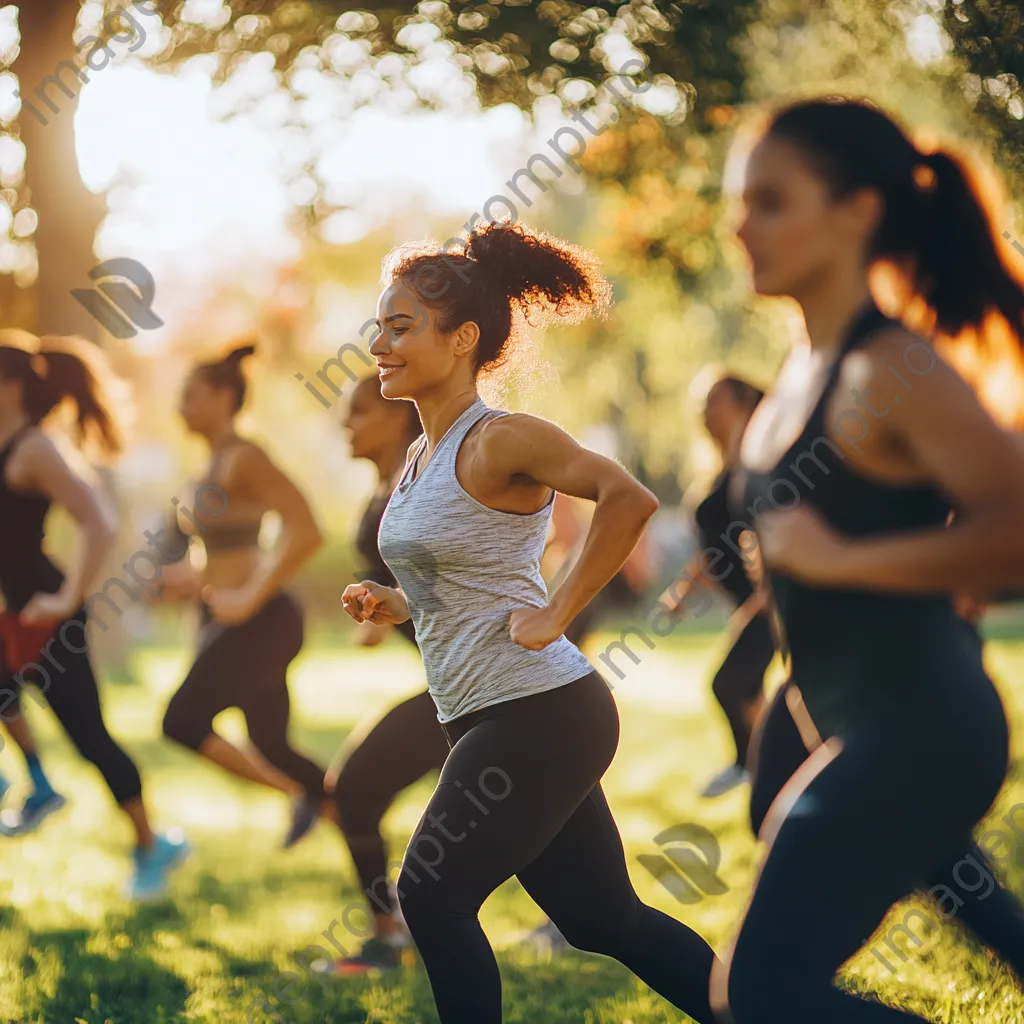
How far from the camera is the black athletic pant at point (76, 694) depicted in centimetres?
507

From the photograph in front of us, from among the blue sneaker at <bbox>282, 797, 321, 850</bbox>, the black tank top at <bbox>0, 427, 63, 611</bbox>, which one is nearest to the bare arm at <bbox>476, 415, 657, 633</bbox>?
the black tank top at <bbox>0, 427, 63, 611</bbox>

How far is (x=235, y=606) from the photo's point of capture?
5.20 m

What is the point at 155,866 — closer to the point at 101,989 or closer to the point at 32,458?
the point at 101,989

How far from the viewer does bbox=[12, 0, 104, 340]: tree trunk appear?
7812 mm

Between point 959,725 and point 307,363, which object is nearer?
point 959,725

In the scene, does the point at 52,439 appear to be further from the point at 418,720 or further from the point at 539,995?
the point at 539,995

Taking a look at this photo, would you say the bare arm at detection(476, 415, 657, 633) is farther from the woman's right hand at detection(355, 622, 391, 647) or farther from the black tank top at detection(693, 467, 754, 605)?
the black tank top at detection(693, 467, 754, 605)

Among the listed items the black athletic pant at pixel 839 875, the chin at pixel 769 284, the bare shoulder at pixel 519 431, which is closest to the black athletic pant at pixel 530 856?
the bare shoulder at pixel 519 431

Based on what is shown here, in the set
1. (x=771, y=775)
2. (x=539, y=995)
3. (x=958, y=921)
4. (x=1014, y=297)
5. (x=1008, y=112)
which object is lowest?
(x=539, y=995)

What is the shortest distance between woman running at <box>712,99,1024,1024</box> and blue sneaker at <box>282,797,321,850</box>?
13.3 feet

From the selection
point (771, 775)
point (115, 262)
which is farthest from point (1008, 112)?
point (115, 262)

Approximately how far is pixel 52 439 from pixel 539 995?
2.79m

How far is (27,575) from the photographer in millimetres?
5207

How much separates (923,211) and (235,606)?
3.64 m
